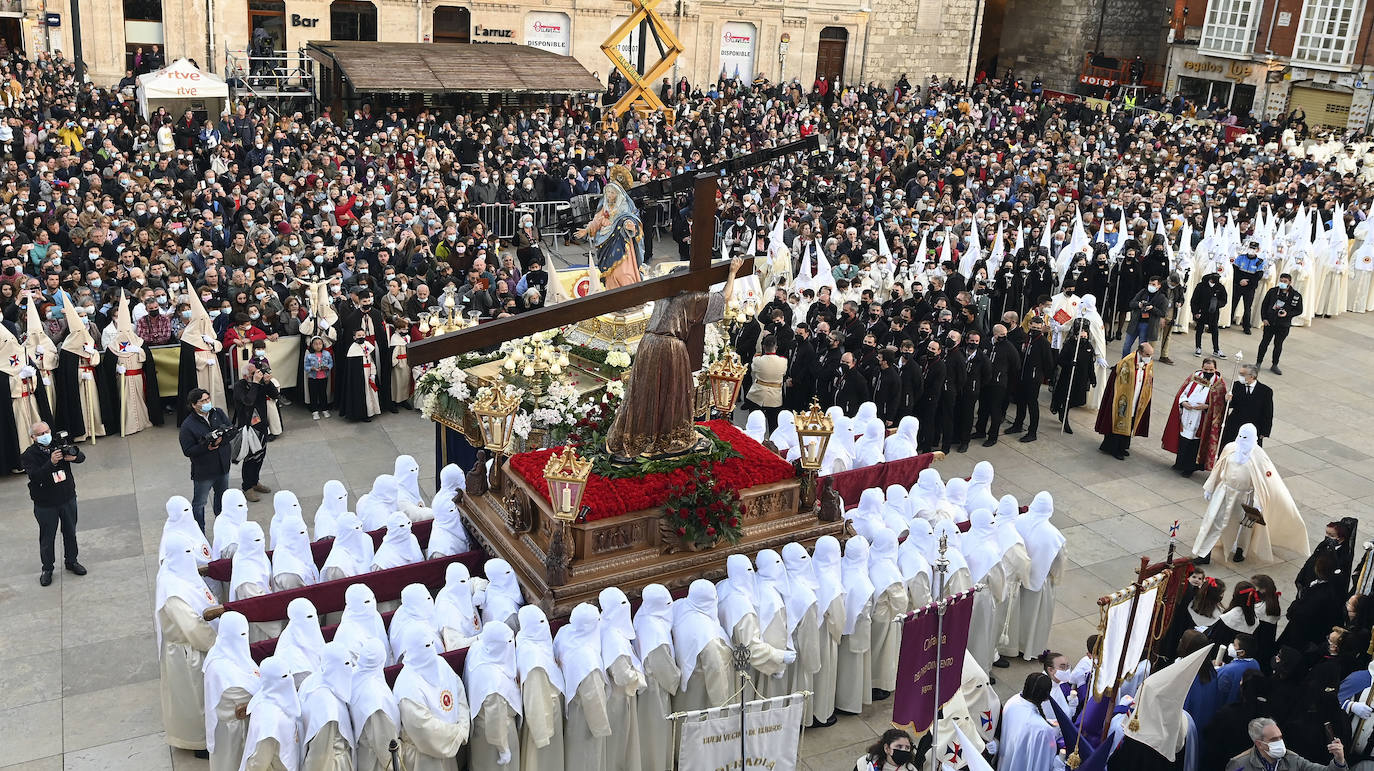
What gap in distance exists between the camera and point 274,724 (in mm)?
7664

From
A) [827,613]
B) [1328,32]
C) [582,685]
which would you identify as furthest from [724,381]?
[1328,32]

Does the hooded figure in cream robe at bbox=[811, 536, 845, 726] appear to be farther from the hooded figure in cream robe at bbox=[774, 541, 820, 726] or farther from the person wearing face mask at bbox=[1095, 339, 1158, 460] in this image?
the person wearing face mask at bbox=[1095, 339, 1158, 460]

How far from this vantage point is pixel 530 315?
8.31 m

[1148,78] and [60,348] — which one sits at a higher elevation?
[1148,78]

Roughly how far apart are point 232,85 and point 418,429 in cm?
1823

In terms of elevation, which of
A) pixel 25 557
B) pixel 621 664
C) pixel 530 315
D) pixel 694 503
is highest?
pixel 530 315

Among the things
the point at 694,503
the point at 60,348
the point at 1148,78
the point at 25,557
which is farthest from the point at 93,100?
the point at 1148,78

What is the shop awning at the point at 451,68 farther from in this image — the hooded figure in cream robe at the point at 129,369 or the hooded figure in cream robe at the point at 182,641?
the hooded figure in cream robe at the point at 182,641

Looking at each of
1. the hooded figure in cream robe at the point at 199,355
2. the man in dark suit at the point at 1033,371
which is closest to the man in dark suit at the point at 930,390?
the man in dark suit at the point at 1033,371

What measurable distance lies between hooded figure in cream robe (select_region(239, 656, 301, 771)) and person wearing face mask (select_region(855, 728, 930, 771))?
142 inches

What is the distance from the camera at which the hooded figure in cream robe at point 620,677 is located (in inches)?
334

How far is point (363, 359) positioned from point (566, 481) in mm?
7371

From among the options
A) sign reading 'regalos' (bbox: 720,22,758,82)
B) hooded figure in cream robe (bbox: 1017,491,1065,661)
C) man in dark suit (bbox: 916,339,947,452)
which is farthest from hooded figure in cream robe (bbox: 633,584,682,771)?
sign reading 'regalos' (bbox: 720,22,758,82)

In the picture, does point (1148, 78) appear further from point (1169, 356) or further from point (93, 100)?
point (93, 100)
